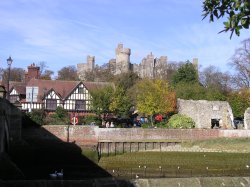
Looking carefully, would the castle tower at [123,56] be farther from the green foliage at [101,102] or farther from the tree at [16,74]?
the green foliage at [101,102]

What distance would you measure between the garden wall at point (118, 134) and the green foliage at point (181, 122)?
2.52 m

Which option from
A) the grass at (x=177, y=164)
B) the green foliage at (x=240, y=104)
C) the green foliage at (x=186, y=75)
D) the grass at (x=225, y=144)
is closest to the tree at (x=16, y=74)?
the green foliage at (x=186, y=75)

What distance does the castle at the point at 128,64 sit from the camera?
3546 inches

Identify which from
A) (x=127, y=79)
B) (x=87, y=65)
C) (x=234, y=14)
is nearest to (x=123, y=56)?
(x=87, y=65)

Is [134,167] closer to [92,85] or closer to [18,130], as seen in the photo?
[18,130]

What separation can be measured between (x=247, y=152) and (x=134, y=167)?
10541 millimetres

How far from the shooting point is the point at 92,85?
2188 inches

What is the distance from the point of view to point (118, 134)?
37.6 m

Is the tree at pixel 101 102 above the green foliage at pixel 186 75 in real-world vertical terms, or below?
below

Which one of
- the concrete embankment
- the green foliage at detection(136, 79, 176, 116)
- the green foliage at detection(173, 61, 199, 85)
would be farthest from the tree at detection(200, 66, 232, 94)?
the concrete embankment

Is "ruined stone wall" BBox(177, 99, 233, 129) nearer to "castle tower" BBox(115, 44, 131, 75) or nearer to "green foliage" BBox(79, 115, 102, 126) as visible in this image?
"green foliage" BBox(79, 115, 102, 126)

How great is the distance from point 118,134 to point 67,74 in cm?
5756

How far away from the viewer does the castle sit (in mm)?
90062

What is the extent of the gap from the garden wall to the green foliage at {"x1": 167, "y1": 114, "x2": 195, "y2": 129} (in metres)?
2.52
